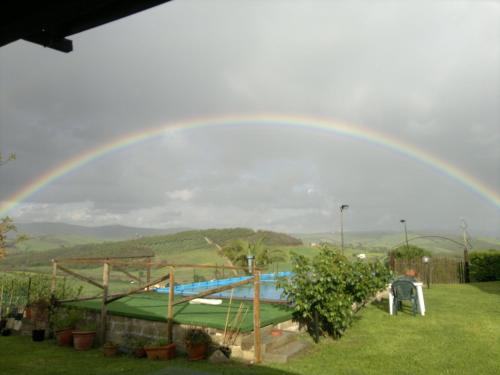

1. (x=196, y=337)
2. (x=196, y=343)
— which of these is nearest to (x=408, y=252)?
(x=196, y=337)

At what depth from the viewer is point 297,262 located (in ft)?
27.6

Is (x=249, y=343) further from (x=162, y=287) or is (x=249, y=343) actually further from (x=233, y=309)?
(x=162, y=287)

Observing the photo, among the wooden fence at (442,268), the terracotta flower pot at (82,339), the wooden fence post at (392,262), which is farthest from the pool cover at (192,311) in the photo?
the wooden fence at (442,268)

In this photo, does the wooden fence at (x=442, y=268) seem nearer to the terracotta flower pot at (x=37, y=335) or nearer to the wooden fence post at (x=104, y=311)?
the wooden fence post at (x=104, y=311)

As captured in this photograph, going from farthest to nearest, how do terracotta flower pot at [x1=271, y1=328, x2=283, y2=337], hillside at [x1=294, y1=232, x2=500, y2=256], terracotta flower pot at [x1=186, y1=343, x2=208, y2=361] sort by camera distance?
hillside at [x1=294, y1=232, x2=500, y2=256]
terracotta flower pot at [x1=271, y1=328, x2=283, y2=337]
terracotta flower pot at [x1=186, y1=343, x2=208, y2=361]

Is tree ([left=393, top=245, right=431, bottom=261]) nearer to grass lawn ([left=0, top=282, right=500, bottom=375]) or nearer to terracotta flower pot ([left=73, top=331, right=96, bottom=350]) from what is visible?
grass lawn ([left=0, top=282, right=500, bottom=375])

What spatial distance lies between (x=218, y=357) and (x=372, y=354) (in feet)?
9.70

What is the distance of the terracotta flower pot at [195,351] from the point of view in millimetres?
7133

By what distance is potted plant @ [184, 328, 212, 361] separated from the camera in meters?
7.14

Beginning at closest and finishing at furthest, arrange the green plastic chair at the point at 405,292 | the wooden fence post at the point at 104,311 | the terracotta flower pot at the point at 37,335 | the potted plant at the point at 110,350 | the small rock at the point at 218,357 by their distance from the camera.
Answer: the small rock at the point at 218,357, the potted plant at the point at 110,350, the wooden fence post at the point at 104,311, the terracotta flower pot at the point at 37,335, the green plastic chair at the point at 405,292

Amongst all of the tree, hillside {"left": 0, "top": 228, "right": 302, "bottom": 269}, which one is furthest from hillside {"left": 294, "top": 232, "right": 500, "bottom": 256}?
hillside {"left": 0, "top": 228, "right": 302, "bottom": 269}

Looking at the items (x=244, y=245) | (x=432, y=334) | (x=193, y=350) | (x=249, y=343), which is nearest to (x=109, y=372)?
(x=193, y=350)

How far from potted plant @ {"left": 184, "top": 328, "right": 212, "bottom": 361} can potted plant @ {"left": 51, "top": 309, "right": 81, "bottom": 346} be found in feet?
11.1

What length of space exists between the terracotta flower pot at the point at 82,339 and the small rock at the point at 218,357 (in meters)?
3.34
